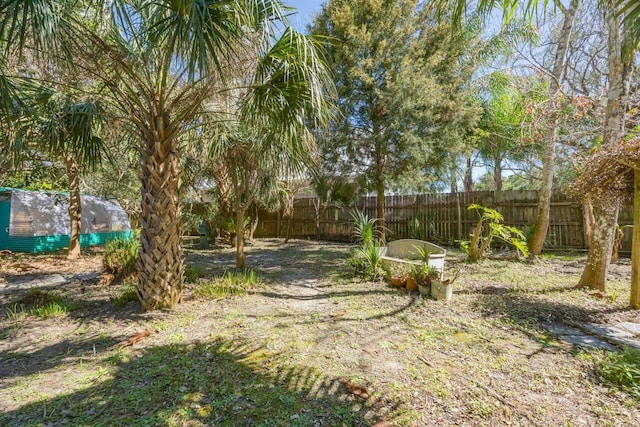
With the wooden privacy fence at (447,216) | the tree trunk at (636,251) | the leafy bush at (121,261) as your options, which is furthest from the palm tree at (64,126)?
the tree trunk at (636,251)

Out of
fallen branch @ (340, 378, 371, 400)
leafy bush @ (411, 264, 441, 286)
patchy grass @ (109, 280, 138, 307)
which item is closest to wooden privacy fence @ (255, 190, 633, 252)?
leafy bush @ (411, 264, 441, 286)

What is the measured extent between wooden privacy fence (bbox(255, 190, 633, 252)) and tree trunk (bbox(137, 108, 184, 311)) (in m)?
5.38

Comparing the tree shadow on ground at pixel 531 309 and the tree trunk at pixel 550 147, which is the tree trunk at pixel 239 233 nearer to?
the tree shadow on ground at pixel 531 309

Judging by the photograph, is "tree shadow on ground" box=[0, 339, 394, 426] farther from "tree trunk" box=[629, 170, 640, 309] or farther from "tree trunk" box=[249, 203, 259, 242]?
"tree trunk" box=[249, 203, 259, 242]

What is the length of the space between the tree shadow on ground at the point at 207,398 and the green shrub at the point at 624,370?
171 cm

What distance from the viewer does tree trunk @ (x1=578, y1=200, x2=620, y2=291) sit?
4102 mm

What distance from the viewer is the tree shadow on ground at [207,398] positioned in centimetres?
190

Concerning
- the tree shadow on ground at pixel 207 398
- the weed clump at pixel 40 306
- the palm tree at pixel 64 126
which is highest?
the palm tree at pixel 64 126

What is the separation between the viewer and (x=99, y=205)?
10.9 m

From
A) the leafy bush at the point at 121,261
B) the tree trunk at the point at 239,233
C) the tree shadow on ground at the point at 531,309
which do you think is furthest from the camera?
the tree trunk at the point at 239,233

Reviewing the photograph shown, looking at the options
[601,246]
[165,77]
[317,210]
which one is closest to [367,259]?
[601,246]

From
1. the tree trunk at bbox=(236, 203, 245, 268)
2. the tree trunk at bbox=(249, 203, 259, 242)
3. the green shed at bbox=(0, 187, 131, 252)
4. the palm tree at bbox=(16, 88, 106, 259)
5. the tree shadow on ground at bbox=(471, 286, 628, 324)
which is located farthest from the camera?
the tree trunk at bbox=(249, 203, 259, 242)

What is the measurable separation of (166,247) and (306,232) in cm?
950

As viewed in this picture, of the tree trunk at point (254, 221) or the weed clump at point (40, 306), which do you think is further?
the tree trunk at point (254, 221)
